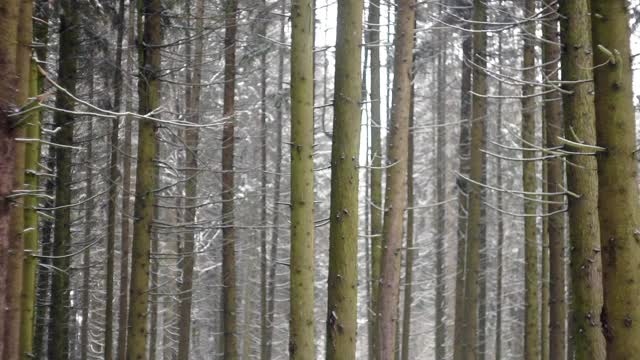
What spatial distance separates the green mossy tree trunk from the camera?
4.07 meters

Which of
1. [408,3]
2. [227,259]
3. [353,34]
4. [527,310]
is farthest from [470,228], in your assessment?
[353,34]

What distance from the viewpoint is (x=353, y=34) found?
723 cm

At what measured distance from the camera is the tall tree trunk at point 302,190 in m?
7.11

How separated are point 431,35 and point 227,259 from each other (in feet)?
25.6

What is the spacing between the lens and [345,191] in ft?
22.9

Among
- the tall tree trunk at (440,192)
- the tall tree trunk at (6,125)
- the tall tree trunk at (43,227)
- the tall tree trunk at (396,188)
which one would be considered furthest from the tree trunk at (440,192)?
the tall tree trunk at (6,125)

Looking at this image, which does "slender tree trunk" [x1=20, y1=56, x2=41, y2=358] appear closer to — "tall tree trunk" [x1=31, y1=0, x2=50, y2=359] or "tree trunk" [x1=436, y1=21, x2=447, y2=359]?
"tall tree trunk" [x1=31, y1=0, x2=50, y2=359]

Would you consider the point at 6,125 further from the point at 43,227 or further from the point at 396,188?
the point at 43,227

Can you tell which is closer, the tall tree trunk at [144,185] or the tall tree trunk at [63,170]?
the tall tree trunk at [144,185]

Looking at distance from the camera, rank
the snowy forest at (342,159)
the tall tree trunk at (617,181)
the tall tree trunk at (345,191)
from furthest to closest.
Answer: the tall tree trunk at (345,191) < the snowy forest at (342,159) < the tall tree trunk at (617,181)

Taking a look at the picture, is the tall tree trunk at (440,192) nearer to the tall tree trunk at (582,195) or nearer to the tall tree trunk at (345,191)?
the tall tree trunk at (345,191)

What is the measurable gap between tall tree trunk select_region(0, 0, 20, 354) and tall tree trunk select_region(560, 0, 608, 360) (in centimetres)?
460

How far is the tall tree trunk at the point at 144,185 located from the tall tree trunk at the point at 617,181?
20.1 feet

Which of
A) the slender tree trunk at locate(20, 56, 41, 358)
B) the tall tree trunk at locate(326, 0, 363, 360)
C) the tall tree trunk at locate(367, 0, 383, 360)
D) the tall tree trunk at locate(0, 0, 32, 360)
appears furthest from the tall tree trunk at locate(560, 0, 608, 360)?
the tall tree trunk at locate(367, 0, 383, 360)
